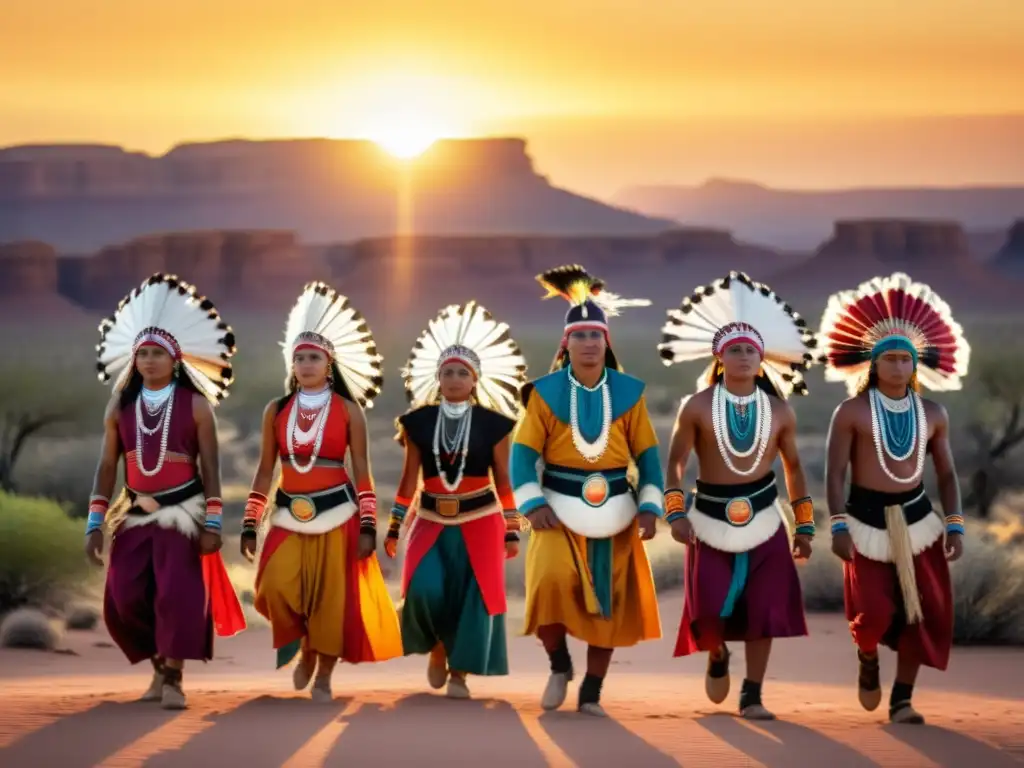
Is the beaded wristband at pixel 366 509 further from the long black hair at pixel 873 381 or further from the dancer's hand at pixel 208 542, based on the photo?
the long black hair at pixel 873 381

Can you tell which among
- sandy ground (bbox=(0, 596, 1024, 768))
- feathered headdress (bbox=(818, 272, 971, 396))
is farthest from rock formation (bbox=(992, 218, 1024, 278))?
feathered headdress (bbox=(818, 272, 971, 396))

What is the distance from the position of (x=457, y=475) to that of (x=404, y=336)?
74545mm

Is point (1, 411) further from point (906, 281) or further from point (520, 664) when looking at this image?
point (906, 281)

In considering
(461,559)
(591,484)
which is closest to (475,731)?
(461,559)

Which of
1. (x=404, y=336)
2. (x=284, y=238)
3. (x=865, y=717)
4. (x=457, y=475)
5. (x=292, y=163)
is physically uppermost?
(x=292, y=163)

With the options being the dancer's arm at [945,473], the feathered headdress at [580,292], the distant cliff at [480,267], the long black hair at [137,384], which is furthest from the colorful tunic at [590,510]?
the distant cliff at [480,267]

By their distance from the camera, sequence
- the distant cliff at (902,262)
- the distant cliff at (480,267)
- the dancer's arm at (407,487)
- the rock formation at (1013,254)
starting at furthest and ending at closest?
the rock formation at (1013,254) → the distant cliff at (480,267) → the distant cliff at (902,262) → the dancer's arm at (407,487)

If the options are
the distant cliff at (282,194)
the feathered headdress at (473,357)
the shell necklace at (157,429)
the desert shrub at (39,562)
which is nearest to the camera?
the shell necklace at (157,429)

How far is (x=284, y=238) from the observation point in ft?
354

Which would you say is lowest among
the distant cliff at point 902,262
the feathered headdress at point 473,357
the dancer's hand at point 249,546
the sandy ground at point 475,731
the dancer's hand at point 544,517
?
the sandy ground at point 475,731

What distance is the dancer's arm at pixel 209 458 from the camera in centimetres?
1109

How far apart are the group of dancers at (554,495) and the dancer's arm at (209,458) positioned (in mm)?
18

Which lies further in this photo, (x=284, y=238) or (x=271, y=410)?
(x=284, y=238)

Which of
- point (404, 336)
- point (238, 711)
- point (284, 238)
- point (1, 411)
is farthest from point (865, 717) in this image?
point (284, 238)
